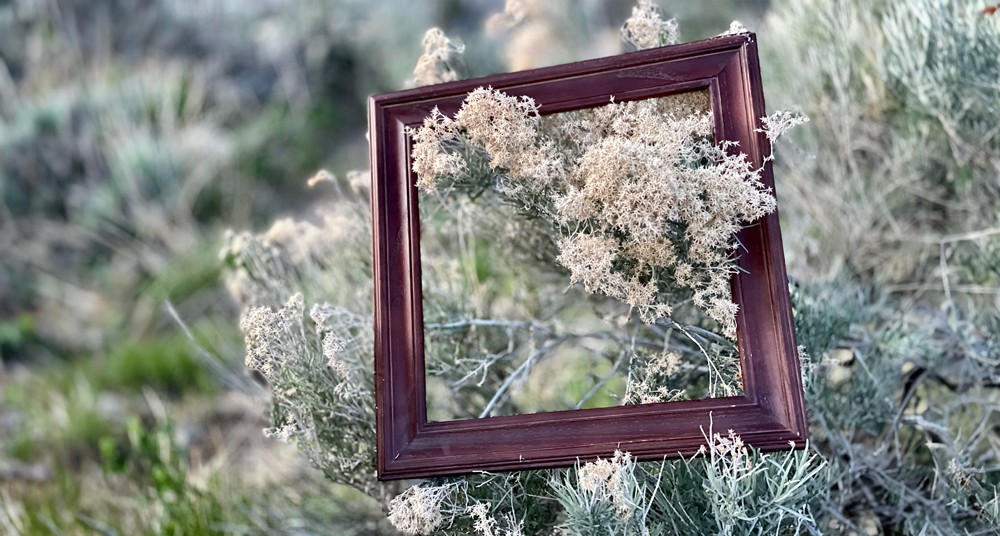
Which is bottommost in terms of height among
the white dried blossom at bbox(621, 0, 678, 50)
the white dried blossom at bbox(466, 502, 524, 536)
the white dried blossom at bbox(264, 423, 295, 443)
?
the white dried blossom at bbox(466, 502, 524, 536)

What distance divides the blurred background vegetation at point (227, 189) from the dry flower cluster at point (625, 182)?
24 cm

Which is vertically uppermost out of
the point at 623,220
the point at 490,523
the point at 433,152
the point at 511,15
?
the point at 511,15

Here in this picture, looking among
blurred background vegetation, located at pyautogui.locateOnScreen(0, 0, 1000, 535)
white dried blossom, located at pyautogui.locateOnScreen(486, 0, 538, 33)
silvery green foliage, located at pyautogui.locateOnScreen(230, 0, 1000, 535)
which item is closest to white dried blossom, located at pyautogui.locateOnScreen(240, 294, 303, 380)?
silvery green foliage, located at pyautogui.locateOnScreen(230, 0, 1000, 535)

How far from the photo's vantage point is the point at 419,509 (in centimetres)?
66

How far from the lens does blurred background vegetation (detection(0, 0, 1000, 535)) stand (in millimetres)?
1052

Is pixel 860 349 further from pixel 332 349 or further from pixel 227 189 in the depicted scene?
pixel 227 189

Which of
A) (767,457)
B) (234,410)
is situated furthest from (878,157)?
(234,410)

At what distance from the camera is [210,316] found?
2000 millimetres

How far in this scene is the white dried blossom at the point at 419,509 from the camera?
67 cm

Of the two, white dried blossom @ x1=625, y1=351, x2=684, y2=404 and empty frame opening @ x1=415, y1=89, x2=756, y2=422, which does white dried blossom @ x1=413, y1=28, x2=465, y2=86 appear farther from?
white dried blossom @ x1=625, y1=351, x2=684, y2=404

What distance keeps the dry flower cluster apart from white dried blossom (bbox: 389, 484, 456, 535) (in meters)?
0.25

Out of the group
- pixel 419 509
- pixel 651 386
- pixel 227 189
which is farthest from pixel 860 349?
pixel 227 189

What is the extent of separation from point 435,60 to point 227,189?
5.18ft

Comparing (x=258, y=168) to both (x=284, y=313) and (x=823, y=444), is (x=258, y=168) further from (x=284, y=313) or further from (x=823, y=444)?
(x=823, y=444)
